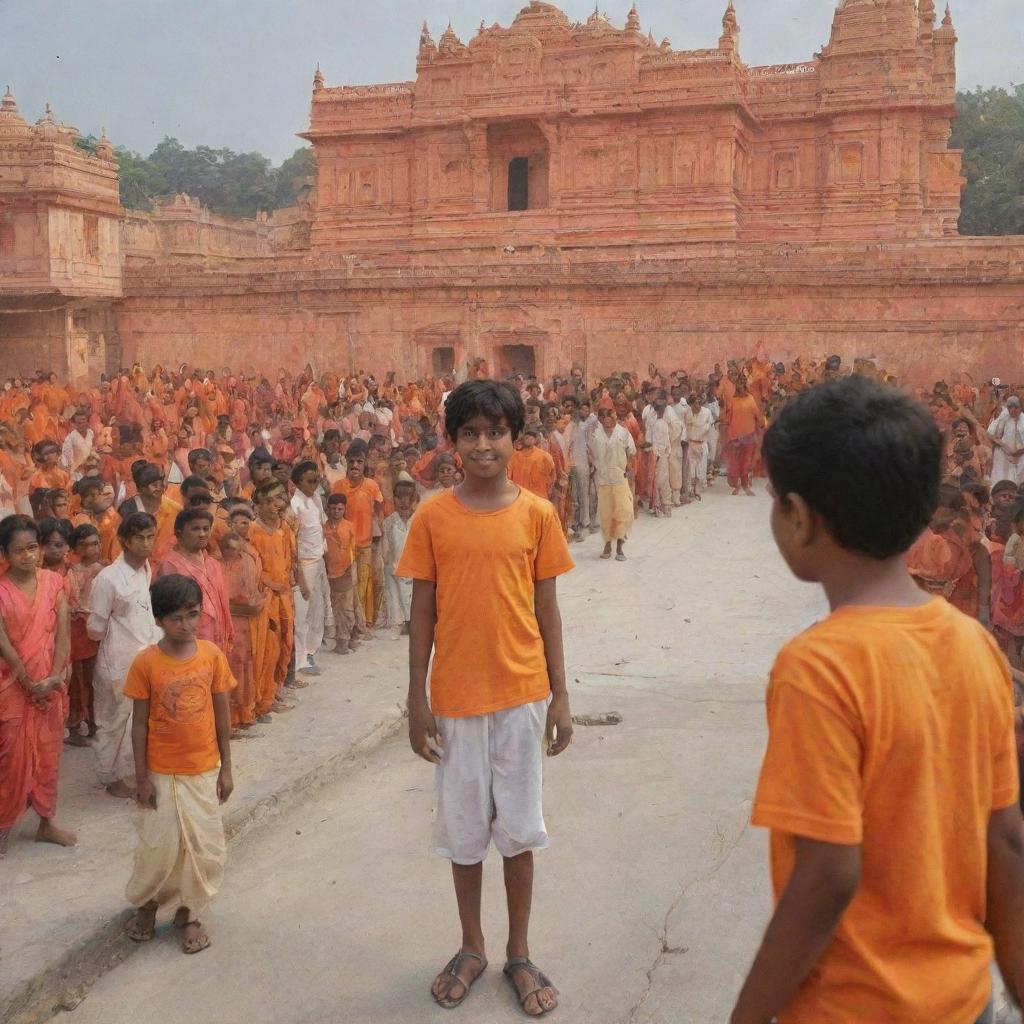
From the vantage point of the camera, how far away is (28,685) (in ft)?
13.8

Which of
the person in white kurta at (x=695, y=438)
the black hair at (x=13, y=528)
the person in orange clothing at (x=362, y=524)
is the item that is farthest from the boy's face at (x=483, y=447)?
the person in white kurta at (x=695, y=438)

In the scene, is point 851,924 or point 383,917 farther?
point 383,917

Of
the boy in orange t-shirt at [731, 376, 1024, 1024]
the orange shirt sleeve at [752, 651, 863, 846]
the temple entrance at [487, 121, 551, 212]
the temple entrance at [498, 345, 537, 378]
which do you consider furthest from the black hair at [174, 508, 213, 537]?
the temple entrance at [487, 121, 551, 212]

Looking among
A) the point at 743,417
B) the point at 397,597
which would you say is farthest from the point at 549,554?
the point at 743,417

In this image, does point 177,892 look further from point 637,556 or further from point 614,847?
point 637,556

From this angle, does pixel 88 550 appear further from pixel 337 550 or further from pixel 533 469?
pixel 533 469

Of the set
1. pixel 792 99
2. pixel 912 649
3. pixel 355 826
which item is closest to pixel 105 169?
pixel 792 99

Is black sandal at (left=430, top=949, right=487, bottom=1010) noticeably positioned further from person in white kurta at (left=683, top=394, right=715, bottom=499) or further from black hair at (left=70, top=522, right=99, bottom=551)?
person in white kurta at (left=683, top=394, right=715, bottom=499)

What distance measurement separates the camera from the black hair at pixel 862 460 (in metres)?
1.50

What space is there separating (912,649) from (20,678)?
3.72 meters

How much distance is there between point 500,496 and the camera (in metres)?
3.12

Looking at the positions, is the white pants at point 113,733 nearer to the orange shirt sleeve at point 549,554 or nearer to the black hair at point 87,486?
the black hair at point 87,486

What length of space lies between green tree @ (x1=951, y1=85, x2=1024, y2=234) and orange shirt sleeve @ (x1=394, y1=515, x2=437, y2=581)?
140ft

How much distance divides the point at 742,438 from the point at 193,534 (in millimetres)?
10279
